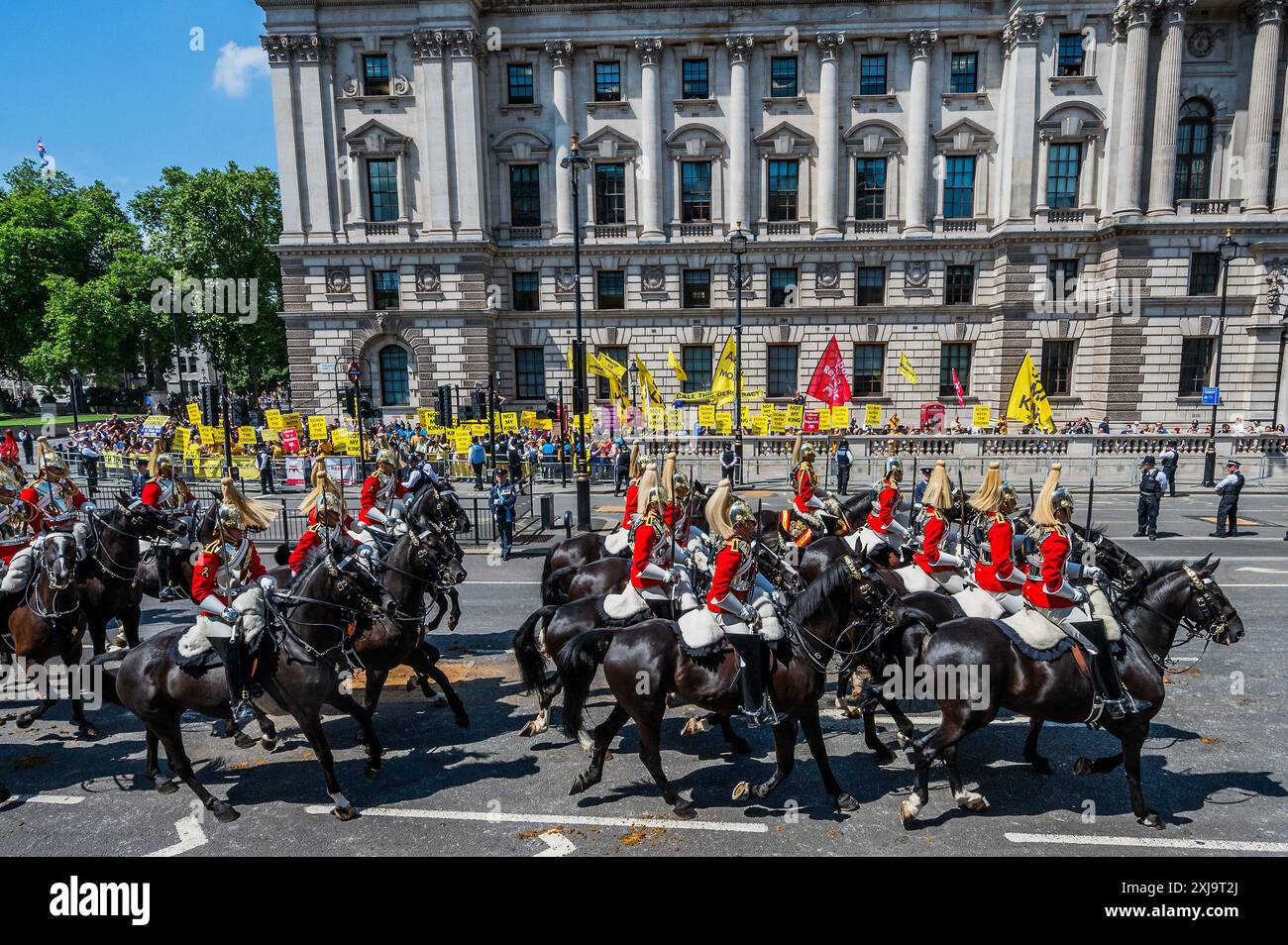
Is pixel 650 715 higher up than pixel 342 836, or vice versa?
pixel 650 715

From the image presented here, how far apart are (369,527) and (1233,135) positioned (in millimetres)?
43705

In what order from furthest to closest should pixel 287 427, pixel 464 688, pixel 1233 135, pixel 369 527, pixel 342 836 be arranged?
pixel 1233 135
pixel 287 427
pixel 369 527
pixel 464 688
pixel 342 836

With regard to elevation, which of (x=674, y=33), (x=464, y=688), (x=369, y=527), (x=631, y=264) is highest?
(x=674, y=33)

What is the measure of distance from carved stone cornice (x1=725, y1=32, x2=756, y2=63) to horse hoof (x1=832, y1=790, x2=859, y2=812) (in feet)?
124

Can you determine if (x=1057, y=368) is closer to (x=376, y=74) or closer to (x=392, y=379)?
(x=392, y=379)

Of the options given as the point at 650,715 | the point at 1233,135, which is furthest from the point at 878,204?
the point at 650,715

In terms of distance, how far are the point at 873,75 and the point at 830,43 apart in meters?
2.70

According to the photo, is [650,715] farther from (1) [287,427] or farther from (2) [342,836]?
(1) [287,427]

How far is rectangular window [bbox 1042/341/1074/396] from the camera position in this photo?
3781cm

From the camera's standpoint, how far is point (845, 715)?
370 inches

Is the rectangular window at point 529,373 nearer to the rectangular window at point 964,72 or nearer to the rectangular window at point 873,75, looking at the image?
the rectangular window at point 873,75

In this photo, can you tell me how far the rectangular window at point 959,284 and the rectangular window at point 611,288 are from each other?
656 inches

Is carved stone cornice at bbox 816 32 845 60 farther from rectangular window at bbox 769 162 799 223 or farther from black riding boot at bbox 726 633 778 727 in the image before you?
black riding boot at bbox 726 633 778 727
